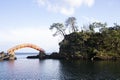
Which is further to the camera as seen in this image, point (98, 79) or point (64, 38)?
point (64, 38)

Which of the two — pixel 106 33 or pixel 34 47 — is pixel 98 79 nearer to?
pixel 106 33

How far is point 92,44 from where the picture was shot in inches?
4333

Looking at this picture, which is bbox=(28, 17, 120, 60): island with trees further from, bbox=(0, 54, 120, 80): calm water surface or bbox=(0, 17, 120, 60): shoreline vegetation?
bbox=(0, 54, 120, 80): calm water surface

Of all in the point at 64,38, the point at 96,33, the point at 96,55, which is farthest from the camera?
the point at 64,38

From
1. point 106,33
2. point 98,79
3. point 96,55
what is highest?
point 106,33

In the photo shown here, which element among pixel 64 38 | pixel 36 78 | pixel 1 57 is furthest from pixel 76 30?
pixel 36 78

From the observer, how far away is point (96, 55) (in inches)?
4122

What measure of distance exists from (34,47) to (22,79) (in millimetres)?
73149

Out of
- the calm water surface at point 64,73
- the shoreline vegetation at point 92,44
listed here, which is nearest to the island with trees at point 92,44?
the shoreline vegetation at point 92,44

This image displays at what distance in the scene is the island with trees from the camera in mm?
106250

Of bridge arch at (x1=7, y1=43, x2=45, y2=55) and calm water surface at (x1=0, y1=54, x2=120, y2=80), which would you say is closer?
calm water surface at (x1=0, y1=54, x2=120, y2=80)

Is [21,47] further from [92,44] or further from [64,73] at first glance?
[64,73]

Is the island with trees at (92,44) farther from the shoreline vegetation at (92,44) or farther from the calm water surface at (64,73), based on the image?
the calm water surface at (64,73)

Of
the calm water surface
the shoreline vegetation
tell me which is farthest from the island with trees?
the calm water surface
